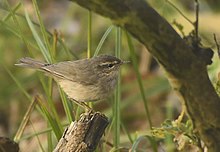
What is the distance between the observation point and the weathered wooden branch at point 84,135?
122 inches

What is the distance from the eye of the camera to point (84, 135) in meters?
3.17

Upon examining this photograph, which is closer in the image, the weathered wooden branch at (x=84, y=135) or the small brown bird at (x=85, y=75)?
the weathered wooden branch at (x=84, y=135)

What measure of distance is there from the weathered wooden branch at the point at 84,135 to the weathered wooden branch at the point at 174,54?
2.19 ft

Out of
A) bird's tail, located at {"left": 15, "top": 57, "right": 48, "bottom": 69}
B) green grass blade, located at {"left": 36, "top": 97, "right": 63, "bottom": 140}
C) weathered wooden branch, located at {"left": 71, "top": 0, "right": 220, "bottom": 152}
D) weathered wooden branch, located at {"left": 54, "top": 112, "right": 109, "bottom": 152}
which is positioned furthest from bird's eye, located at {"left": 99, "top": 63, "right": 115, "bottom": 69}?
weathered wooden branch, located at {"left": 71, "top": 0, "right": 220, "bottom": 152}

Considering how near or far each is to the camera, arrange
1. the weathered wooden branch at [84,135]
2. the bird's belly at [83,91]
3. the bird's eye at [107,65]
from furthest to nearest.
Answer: the bird's eye at [107,65] → the bird's belly at [83,91] → the weathered wooden branch at [84,135]

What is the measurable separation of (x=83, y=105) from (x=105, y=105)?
9.90 feet

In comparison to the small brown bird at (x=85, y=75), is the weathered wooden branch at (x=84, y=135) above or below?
below

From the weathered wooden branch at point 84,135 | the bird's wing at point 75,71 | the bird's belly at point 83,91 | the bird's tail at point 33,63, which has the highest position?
the bird's tail at point 33,63

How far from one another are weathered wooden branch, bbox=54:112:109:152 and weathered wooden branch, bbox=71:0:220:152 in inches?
26.2

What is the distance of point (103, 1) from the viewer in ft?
7.11

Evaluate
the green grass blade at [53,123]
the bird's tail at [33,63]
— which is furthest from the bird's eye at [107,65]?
the green grass blade at [53,123]

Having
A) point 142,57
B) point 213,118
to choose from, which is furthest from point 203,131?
point 142,57

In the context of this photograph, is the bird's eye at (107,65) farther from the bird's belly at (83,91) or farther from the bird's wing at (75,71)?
the bird's belly at (83,91)

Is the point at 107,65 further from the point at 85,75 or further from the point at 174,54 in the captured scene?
the point at 174,54
